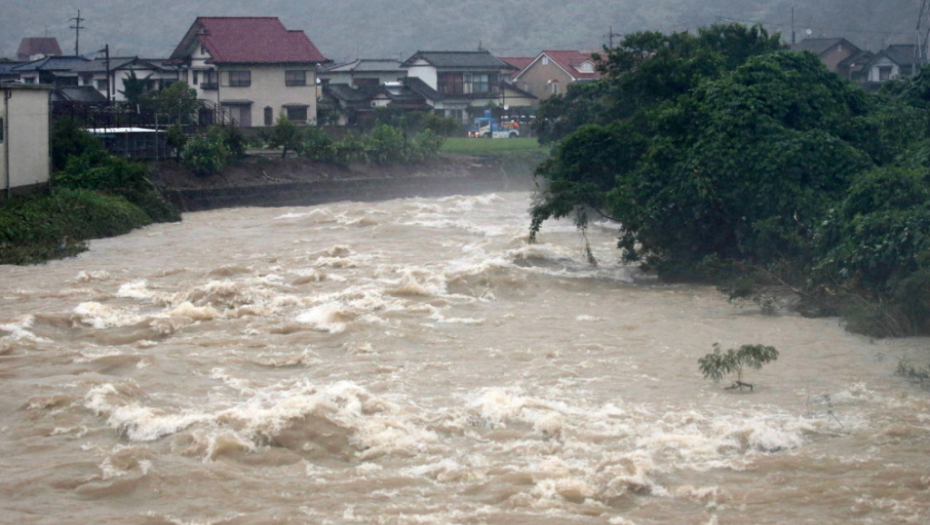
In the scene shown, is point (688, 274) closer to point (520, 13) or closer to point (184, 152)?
point (184, 152)

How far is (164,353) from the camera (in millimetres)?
12922

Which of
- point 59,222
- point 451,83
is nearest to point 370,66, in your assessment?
point 451,83

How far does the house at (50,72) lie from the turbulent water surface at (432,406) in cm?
3602

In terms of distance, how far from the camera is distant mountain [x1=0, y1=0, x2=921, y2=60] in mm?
95750

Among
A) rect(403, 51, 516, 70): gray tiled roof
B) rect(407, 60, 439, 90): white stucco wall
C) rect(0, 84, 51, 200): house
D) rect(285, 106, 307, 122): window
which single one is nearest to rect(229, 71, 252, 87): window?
rect(285, 106, 307, 122): window

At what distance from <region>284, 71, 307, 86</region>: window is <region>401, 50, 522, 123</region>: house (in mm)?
12691

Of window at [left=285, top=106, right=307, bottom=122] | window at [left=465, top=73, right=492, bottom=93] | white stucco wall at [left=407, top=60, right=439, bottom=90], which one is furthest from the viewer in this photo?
window at [left=465, top=73, right=492, bottom=93]

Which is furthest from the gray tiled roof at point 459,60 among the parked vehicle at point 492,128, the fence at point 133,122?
the fence at point 133,122

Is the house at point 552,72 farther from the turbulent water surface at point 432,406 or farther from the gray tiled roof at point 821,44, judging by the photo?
the turbulent water surface at point 432,406

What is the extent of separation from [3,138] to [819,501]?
20.3 metres

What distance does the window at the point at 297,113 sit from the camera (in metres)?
45.5

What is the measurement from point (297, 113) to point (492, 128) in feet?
39.8

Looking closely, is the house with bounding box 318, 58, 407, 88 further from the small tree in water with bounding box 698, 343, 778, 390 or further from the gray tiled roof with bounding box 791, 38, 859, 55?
the small tree in water with bounding box 698, 343, 778, 390

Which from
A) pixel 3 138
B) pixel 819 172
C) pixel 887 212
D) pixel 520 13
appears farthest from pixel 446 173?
pixel 520 13
